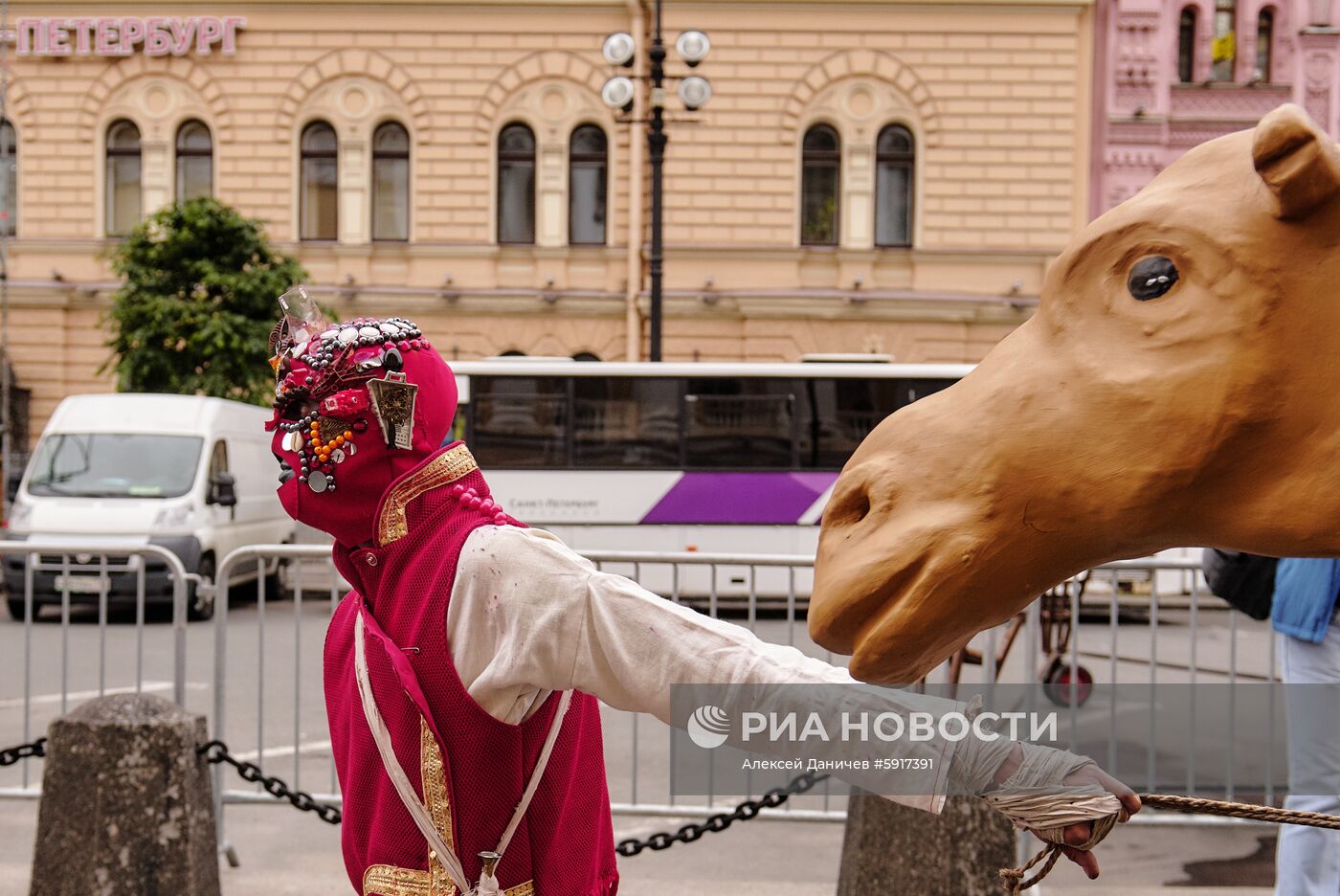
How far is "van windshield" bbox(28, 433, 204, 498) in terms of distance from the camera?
41.1ft

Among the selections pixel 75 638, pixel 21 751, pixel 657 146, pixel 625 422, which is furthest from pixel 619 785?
pixel 657 146

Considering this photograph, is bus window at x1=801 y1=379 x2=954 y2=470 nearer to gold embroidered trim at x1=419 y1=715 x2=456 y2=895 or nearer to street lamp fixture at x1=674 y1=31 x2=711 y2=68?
street lamp fixture at x1=674 y1=31 x2=711 y2=68

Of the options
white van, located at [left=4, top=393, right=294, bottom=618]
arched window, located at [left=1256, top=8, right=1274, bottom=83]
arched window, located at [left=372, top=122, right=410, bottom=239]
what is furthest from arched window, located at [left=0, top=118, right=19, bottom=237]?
arched window, located at [left=1256, top=8, right=1274, bottom=83]

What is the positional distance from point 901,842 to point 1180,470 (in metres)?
2.64

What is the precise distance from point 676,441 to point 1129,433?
38.2 feet

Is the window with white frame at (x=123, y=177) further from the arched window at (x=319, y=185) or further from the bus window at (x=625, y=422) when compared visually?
the bus window at (x=625, y=422)

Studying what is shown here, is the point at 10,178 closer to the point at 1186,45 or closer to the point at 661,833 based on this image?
the point at 1186,45

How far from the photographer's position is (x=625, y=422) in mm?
13164

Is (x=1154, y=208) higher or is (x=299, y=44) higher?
(x=299, y=44)

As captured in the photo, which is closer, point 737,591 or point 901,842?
point 901,842

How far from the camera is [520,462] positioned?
520 inches

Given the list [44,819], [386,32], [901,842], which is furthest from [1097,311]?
[386,32]

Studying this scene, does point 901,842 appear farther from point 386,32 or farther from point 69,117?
point 69,117

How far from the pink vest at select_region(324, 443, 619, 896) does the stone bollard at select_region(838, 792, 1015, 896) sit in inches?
72.9
